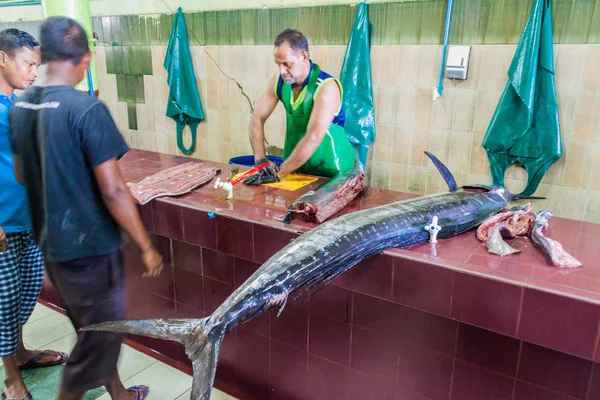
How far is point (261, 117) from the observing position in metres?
3.58

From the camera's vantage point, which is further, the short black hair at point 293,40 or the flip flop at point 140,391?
the short black hair at point 293,40

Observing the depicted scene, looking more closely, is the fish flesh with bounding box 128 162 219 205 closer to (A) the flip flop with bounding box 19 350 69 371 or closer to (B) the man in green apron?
(B) the man in green apron

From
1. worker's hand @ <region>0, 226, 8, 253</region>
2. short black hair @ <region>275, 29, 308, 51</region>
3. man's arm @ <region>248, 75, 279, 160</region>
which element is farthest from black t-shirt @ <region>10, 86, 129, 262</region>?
man's arm @ <region>248, 75, 279, 160</region>

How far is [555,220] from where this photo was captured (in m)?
2.42

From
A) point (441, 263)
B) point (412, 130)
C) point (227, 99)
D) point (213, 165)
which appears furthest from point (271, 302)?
point (227, 99)

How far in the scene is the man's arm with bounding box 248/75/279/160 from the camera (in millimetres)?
3488

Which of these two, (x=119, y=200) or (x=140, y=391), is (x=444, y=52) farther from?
(x=140, y=391)

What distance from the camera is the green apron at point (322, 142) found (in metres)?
3.13

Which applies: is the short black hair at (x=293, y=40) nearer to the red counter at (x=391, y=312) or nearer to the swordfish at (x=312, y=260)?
the red counter at (x=391, y=312)

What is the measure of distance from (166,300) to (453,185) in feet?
6.69

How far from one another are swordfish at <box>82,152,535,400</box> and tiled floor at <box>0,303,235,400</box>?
1411mm

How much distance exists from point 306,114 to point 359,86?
3.51 ft

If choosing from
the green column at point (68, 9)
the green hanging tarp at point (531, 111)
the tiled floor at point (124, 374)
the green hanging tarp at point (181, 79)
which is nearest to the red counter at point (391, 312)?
the tiled floor at point (124, 374)

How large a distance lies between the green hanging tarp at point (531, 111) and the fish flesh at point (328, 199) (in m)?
1.51
